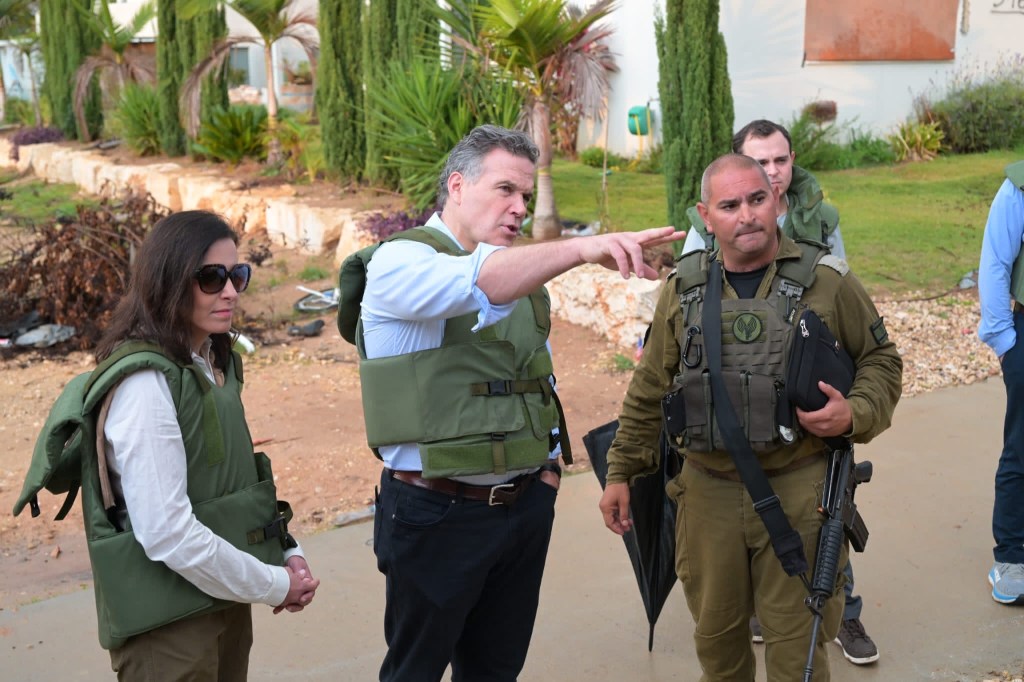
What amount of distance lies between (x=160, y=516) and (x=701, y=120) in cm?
775

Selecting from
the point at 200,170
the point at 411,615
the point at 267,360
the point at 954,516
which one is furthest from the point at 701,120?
the point at 200,170

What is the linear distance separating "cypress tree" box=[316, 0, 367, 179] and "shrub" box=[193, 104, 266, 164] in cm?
302

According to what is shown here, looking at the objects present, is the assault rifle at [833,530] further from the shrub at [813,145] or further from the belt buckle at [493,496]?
the shrub at [813,145]

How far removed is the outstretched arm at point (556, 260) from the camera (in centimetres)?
210

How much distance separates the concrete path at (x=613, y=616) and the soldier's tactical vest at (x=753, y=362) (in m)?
1.27

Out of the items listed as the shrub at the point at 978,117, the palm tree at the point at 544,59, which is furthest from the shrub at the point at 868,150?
the palm tree at the point at 544,59

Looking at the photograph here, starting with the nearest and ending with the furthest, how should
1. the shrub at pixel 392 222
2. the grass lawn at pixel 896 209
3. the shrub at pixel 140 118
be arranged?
the grass lawn at pixel 896 209 → the shrub at pixel 392 222 → the shrub at pixel 140 118

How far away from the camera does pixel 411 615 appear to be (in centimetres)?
270

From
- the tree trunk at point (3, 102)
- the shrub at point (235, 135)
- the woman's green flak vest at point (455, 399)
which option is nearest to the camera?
the woman's green flak vest at point (455, 399)

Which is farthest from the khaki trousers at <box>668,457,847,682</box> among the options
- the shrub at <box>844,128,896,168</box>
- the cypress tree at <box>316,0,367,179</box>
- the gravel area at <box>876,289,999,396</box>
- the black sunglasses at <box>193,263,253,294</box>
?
the shrub at <box>844,128,896,168</box>

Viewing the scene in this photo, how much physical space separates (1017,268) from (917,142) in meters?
12.8

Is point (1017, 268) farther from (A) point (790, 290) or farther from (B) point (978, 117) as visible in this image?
(B) point (978, 117)

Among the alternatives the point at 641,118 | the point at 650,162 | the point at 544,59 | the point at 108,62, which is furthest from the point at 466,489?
the point at 108,62

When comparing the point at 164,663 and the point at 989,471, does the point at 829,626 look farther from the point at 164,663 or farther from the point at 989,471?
the point at 989,471
